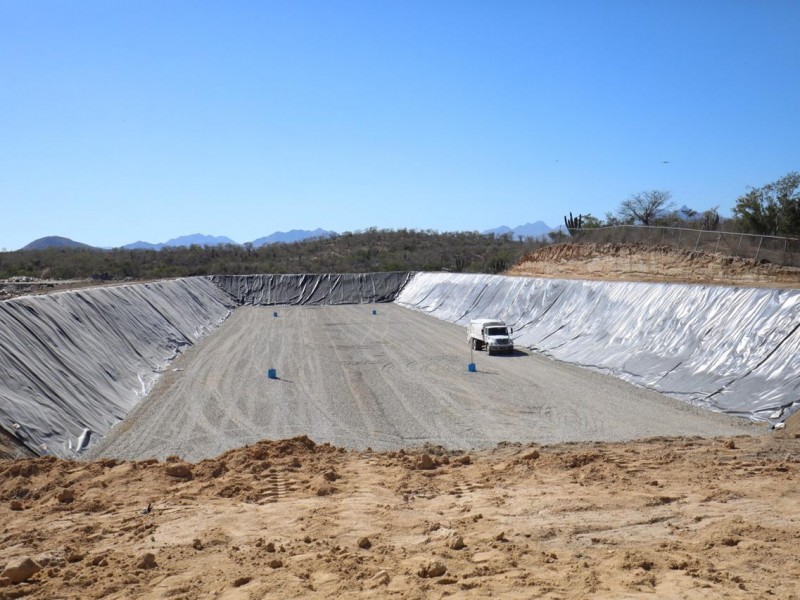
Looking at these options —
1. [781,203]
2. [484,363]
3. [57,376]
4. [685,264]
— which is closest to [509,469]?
[57,376]

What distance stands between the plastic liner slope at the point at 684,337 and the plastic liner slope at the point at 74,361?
49.9ft

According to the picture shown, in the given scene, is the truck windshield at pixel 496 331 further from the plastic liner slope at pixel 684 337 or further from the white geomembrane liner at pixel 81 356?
the white geomembrane liner at pixel 81 356

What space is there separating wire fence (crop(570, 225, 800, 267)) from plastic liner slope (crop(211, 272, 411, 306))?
2466 centimetres

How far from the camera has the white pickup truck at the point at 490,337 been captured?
27.5 meters

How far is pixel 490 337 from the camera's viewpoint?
27828mm

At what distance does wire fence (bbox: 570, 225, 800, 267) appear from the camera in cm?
2911

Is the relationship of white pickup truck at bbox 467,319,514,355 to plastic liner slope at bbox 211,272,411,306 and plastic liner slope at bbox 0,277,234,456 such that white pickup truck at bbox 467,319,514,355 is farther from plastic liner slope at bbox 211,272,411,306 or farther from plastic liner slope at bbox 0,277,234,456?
plastic liner slope at bbox 211,272,411,306

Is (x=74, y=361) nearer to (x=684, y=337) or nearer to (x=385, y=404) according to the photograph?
(x=385, y=404)

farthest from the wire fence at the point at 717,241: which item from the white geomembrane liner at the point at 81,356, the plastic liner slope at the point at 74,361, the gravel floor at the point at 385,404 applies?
the plastic liner slope at the point at 74,361

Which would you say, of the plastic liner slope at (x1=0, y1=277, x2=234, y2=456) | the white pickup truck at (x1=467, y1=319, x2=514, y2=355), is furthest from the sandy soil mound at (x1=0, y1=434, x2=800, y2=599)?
the white pickup truck at (x1=467, y1=319, x2=514, y2=355)

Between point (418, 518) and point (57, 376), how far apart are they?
11.4 metres

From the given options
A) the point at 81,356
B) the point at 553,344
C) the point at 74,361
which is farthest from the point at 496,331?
the point at 74,361

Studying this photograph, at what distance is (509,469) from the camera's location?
36.8 ft

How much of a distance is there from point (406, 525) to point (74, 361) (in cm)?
1313
